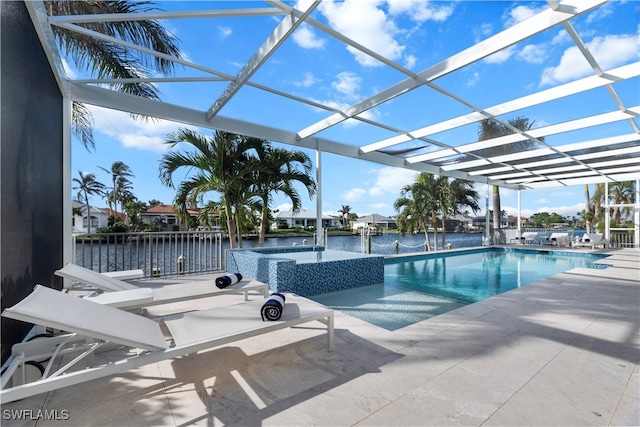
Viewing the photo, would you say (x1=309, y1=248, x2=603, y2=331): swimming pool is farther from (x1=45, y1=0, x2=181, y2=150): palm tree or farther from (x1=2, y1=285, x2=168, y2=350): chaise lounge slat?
(x1=45, y1=0, x2=181, y2=150): palm tree

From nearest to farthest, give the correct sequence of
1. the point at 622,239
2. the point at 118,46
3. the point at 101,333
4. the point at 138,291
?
the point at 101,333 → the point at 138,291 → the point at 118,46 → the point at 622,239

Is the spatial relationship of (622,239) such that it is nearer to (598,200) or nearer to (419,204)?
(419,204)

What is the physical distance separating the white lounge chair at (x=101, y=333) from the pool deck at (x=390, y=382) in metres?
0.32

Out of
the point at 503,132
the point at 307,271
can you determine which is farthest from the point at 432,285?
the point at 503,132

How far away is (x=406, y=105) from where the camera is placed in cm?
642

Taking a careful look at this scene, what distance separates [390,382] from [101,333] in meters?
2.28

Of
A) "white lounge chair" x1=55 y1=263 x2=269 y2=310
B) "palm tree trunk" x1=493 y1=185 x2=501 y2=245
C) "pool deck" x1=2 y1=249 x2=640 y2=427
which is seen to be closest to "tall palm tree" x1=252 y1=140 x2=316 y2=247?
"white lounge chair" x1=55 y1=263 x2=269 y2=310

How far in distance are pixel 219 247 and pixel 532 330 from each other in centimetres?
643

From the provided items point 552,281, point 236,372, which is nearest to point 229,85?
point 236,372

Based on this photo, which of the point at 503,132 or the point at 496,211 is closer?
the point at 503,132

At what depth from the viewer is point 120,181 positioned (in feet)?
133

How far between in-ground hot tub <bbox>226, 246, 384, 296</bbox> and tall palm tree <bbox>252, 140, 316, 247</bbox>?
7.50 ft

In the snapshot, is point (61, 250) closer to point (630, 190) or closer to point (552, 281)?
point (552, 281)

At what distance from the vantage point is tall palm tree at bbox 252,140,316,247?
8.48m
